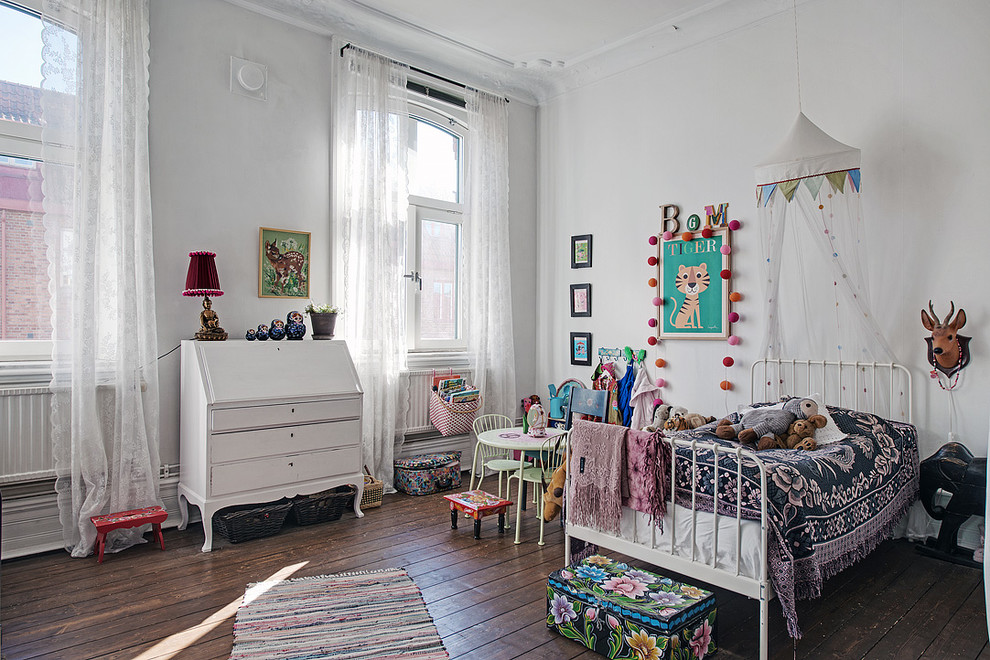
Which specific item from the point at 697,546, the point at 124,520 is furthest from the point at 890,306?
the point at 124,520

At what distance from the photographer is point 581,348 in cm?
552

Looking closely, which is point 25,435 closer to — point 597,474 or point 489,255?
point 597,474

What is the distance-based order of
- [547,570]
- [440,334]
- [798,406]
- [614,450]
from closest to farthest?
[614,450] < [547,570] < [798,406] < [440,334]

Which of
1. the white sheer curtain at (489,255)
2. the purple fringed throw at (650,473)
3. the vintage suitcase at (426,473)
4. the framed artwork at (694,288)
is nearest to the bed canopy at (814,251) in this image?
the framed artwork at (694,288)

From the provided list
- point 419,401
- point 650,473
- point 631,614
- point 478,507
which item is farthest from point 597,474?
point 419,401

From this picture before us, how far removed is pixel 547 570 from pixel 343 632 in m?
1.10

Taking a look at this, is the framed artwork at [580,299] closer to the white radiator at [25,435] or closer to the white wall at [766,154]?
the white wall at [766,154]

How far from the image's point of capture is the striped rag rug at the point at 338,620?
2.44 metres

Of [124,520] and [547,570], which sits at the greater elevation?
[124,520]

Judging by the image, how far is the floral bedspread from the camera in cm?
245

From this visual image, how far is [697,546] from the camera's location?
2650 millimetres

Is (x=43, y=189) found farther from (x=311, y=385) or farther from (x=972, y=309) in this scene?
(x=972, y=309)

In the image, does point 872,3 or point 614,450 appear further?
point 872,3

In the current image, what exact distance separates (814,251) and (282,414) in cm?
340
